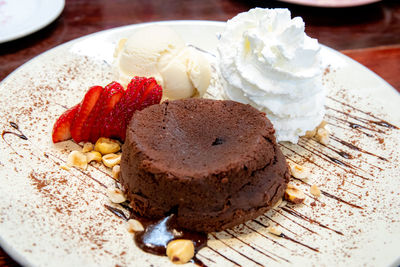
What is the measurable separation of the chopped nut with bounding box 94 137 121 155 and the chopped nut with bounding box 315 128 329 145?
3.27 feet

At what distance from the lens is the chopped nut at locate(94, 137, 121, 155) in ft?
6.52

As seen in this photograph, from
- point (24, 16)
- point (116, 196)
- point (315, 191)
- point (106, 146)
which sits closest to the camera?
point (116, 196)

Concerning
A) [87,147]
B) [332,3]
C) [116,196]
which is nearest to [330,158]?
[116,196]

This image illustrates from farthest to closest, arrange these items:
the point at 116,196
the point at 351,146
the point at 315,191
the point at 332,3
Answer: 1. the point at 332,3
2. the point at 351,146
3. the point at 315,191
4. the point at 116,196

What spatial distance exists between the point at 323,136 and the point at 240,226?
73cm

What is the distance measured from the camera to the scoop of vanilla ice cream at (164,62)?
7.23ft

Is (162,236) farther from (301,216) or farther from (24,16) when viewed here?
(24,16)

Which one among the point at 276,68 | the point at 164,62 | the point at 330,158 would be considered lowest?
the point at 330,158

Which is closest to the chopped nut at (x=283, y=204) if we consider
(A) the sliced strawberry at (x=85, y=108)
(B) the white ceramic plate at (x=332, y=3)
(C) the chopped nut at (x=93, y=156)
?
(C) the chopped nut at (x=93, y=156)

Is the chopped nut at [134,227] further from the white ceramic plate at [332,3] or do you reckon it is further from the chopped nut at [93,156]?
the white ceramic plate at [332,3]

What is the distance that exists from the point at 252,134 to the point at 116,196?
0.62 metres

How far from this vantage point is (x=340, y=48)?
3.09 m

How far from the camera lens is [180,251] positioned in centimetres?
149

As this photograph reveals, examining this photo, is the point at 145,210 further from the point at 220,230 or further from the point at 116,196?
the point at 220,230
